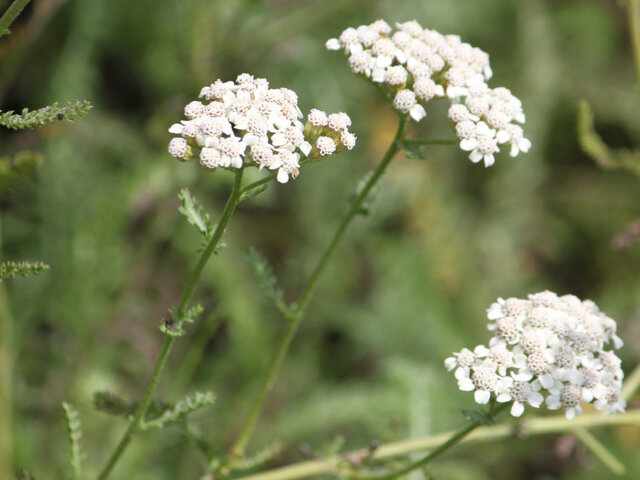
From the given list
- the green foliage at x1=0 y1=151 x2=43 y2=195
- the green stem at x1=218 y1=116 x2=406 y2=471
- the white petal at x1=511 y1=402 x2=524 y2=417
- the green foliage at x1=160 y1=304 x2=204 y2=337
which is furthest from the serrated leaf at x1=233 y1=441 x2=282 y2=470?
the green foliage at x1=0 y1=151 x2=43 y2=195

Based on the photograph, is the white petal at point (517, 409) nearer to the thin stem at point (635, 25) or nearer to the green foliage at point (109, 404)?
the green foliage at point (109, 404)

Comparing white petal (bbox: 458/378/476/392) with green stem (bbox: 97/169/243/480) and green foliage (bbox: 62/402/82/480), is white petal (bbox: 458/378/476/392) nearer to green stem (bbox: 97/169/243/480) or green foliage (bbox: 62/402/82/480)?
green stem (bbox: 97/169/243/480)

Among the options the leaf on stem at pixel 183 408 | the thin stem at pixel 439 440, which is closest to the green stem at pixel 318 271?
the thin stem at pixel 439 440

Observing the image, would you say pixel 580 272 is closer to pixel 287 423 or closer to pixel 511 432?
pixel 287 423

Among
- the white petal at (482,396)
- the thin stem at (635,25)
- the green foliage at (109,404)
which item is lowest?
the white petal at (482,396)

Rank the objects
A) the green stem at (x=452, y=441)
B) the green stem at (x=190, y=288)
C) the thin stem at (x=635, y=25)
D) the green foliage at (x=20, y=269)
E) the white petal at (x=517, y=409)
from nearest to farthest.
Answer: the green foliage at (x=20, y=269)
the green stem at (x=190, y=288)
the white petal at (x=517, y=409)
the green stem at (x=452, y=441)
the thin stem at (x=635, y=25)

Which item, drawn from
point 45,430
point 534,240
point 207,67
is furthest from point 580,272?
point 45,430

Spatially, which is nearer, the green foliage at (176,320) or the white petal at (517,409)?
the green foliage at (176,320)
